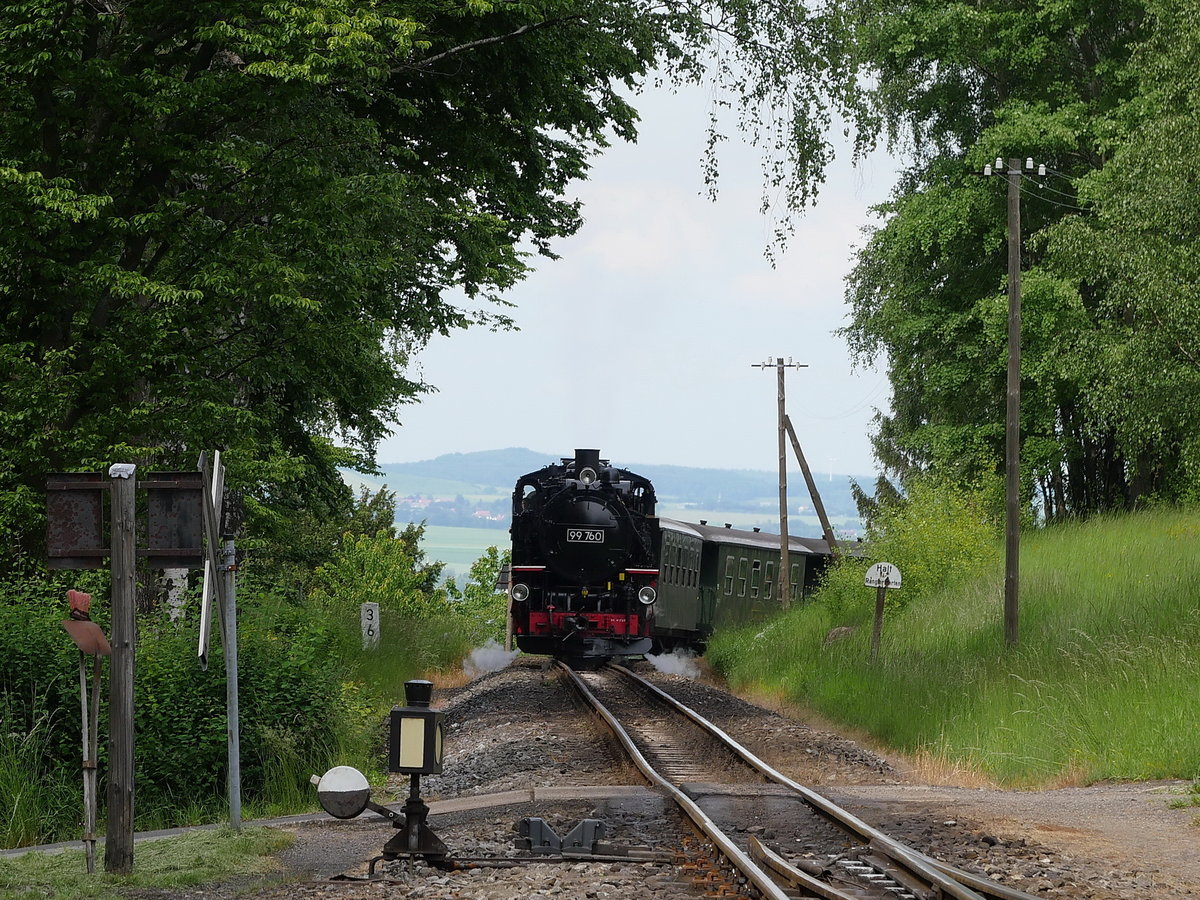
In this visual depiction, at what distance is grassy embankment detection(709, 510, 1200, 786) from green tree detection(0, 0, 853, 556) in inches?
280

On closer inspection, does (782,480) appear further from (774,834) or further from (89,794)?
(89,794)

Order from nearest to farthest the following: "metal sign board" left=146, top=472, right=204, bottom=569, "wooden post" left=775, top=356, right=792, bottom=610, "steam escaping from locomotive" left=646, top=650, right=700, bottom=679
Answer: "metal sign board" left=146, top=472, right=204, bottom=569 < "steam escaping from locomotive" left=646, top=650, right=700, bottom=679 < "wooden post" left=775, top=356, right=792, bottom=610

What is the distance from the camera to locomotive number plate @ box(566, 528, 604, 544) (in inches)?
1035

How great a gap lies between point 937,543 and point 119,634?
22.5 metres

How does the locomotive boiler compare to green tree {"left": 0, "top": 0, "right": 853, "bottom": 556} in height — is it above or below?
below

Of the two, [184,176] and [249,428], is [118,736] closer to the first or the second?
[249,428]

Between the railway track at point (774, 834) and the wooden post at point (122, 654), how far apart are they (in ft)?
13.2

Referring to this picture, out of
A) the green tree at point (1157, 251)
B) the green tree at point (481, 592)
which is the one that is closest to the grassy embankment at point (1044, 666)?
the green tree at point (1157, 251)

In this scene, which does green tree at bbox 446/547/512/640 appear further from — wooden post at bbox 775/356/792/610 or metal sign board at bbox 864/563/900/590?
metal sign board at bbox 864/563/900/590

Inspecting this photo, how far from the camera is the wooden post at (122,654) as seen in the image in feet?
31.6

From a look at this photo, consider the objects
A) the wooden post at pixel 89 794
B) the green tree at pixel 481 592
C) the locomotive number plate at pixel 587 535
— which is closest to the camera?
the wooden post at pixel 89 794

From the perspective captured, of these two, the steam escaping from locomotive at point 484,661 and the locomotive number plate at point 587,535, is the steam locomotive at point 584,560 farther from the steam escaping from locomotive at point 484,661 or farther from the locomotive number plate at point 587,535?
the steam escaping from locomotive at point 484,661

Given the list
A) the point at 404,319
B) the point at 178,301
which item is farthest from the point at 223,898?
the point at 404,319

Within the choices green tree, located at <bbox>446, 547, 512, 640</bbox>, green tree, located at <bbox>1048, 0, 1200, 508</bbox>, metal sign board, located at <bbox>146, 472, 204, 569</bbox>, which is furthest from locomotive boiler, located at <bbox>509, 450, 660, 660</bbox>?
green tree, located at <bbox>446, 547, 512, 640</bbox>
